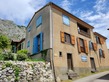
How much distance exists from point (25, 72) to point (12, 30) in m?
41.0

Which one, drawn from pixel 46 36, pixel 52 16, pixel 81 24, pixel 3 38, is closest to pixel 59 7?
pixel 52 16

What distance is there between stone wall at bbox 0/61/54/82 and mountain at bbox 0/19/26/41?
115 feet

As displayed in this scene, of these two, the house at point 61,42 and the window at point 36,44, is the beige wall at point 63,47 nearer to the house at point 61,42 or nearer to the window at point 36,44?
the house at point 61,42

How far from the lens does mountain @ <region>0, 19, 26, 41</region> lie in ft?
151

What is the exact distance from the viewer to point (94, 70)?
20.5 metres

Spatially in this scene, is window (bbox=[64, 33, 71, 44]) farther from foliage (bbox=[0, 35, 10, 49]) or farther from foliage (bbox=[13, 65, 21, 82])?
foliage (bbox=[13, 65, 21, 82])

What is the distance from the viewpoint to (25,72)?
432 inches

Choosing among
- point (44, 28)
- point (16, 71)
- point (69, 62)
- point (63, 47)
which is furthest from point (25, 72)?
point (44, 28)

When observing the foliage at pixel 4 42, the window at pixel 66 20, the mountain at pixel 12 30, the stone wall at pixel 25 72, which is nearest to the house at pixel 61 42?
the window at pixel 66 20

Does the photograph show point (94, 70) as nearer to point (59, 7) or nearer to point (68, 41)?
point (68, 41)

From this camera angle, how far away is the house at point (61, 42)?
14.5 metres

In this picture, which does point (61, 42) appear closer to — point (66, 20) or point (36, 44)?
point (66, 20)

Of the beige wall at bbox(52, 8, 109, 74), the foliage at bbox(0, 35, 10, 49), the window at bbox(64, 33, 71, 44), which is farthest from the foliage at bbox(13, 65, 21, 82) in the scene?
the window at bbox(64, 33, 71, 44)

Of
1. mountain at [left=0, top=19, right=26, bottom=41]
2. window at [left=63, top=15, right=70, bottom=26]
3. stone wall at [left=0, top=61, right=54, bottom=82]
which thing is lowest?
stone wall at [left=0, top=61, right=54, bottom=82]
